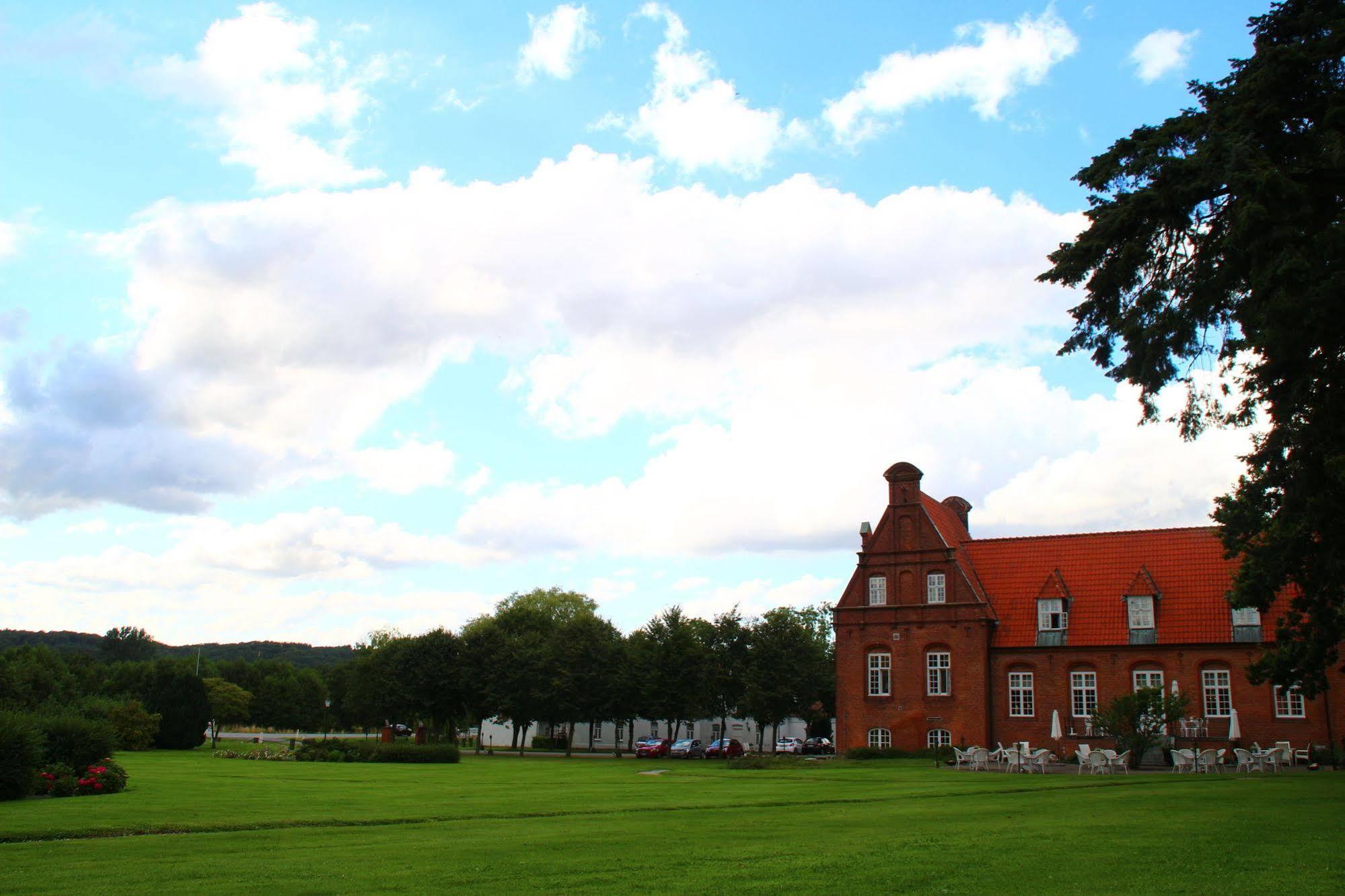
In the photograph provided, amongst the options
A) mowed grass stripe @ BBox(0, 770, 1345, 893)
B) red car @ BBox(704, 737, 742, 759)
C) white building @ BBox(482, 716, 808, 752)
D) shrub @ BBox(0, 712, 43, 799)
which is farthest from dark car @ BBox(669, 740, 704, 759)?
mowed grass stripe @ BBox(0, 770, 1345, 893)

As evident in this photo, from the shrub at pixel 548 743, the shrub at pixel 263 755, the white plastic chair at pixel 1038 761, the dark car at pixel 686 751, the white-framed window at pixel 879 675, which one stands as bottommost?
the shrub at pixel 548 743

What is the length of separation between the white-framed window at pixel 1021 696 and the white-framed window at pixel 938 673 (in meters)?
3.01

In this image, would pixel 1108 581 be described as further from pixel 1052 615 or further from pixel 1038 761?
pixel 1038 761

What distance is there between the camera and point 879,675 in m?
55.4

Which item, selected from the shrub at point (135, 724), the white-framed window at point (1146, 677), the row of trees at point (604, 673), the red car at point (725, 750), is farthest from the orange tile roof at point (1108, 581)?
the shrub at point (135, 724)

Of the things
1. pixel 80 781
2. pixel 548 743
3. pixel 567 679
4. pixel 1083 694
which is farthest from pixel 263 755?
pixel 1083 694

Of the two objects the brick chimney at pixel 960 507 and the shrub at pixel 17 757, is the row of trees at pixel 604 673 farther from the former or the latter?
the shrub at pixel 17 757

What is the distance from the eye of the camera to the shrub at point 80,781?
85.5 feet

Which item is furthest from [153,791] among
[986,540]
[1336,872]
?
[986,540]

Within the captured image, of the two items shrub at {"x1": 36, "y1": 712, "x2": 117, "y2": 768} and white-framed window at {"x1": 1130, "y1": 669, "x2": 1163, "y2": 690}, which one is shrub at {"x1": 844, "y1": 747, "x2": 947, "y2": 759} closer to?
white-framed window at {"x1": 1130, "y1": 669, "x2": 1163, "y2": 690}

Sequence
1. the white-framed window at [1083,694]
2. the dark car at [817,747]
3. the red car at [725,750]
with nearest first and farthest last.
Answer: the white-framed window at [1083,694]
the red car at [725,750]
the dark car at [817,747]

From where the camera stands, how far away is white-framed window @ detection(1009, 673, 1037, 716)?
52.4 m

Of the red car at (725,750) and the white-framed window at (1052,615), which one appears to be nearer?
the white-framed window at (1052,615)

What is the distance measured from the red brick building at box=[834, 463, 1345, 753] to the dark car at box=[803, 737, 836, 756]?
17.8 m
